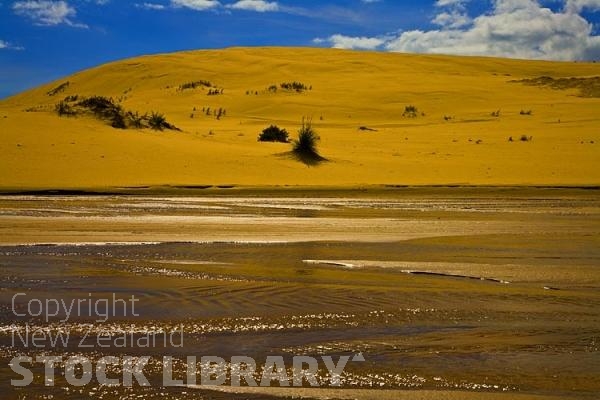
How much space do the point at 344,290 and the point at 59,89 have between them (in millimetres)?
41808

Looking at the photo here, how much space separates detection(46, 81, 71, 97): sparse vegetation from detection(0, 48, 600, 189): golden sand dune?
0.25 ft

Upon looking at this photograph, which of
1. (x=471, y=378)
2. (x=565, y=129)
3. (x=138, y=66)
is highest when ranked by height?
(x=138, y=66)

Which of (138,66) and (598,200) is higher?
(138,66)

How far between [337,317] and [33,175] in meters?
11.7

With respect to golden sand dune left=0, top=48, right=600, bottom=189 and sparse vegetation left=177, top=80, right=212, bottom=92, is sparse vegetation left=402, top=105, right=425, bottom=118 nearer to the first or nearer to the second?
golden sand dune left=0, top=48, right=600, bottom=189

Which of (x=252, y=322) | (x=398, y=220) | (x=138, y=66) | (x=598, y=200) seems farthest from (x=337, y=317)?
(x=138, y=66)

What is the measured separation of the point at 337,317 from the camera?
4688mm

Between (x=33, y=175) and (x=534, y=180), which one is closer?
(x=33, y=175)

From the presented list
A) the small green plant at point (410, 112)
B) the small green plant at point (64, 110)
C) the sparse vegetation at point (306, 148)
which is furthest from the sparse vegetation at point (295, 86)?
the sparse vegetation at point (306, 148)

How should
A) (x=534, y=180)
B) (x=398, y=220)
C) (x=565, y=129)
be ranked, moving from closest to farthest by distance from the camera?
(x=398, y=220) → (x=534, y=180) → (x=565, y=129)

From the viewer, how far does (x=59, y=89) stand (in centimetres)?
4400

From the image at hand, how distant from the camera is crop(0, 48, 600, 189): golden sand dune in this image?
52.4ft

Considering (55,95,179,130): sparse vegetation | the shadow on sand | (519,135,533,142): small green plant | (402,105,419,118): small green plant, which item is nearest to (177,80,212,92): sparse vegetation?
(402,105,419,118): small green plant

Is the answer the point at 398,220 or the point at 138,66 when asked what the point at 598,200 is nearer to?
the point at 398,220
